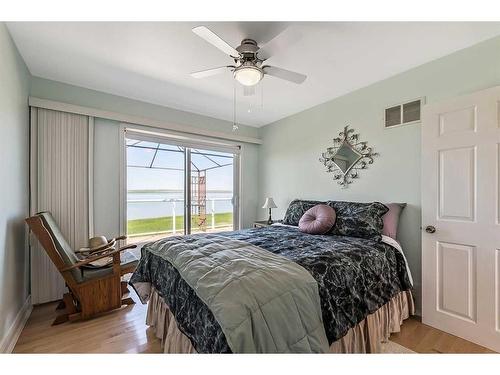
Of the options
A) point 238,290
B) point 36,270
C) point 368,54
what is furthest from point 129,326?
point 368,54

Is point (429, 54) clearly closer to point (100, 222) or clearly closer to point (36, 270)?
point (100, 222)

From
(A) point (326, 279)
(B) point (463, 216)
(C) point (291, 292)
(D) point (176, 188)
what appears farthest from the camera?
(D) point (176, 188)

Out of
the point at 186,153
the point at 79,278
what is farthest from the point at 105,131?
the point at 79,278

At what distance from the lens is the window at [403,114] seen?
238cm

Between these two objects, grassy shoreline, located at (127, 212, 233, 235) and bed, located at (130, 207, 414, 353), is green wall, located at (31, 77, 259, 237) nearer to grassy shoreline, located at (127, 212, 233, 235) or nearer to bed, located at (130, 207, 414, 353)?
grassy shoreline, located at (127, 212, 233, 235)

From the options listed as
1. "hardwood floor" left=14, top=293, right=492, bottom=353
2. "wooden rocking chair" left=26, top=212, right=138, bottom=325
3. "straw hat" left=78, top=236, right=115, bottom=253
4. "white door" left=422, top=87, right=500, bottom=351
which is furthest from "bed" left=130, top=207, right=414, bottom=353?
"straw hat" left=78, top=236, right=115, bottom=253

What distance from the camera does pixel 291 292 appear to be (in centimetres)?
124

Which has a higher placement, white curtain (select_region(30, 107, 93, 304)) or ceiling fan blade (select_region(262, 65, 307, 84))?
ceiling fan blade (select_region(262, 65, 307, 84))

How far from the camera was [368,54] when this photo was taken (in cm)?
211

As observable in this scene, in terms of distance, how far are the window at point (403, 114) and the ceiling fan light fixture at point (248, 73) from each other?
1617 mm

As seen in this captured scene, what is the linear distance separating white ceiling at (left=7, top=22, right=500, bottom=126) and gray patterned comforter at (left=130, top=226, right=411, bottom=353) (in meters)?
1.53

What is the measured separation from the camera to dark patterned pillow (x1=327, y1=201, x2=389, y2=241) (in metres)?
2.29

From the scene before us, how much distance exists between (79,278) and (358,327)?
2.39 meters

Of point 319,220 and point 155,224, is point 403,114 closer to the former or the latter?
point 319,220
